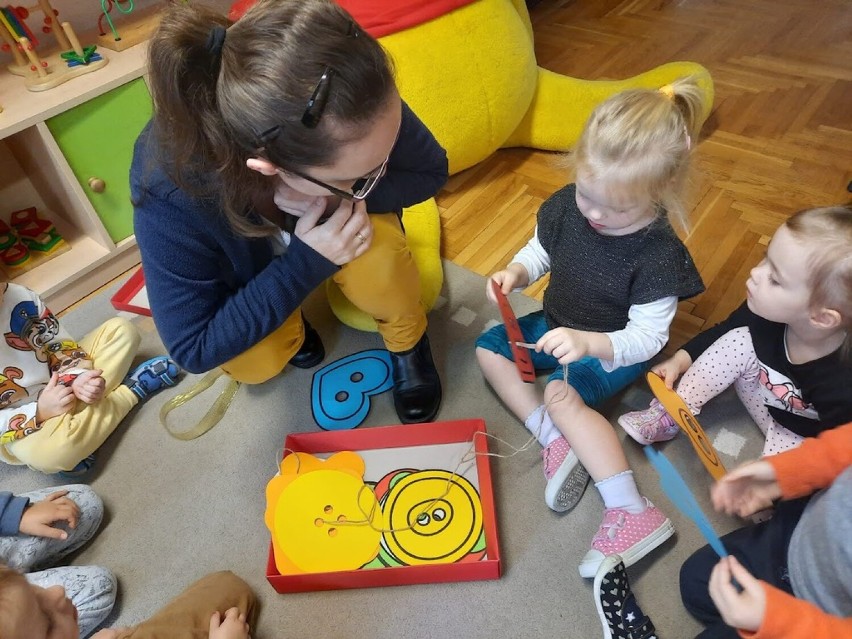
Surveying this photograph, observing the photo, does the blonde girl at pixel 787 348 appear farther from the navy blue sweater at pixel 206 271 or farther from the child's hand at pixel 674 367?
the navy blue sweater at pixel 206 271

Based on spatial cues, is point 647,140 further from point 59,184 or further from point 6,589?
point 59,184

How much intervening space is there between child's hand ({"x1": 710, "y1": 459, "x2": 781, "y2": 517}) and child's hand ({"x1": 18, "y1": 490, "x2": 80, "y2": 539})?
0.93 metres

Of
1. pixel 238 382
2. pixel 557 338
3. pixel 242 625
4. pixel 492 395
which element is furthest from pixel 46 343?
pixel 557 338

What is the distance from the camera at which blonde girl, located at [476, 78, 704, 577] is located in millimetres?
776

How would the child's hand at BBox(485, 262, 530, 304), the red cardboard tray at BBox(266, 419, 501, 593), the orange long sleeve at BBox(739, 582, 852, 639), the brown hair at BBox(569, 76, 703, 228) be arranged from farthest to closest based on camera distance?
1. the child's hand at BBox(485, 262, 530, 304)
2. the red cardboard tray at BBox(266, 419, 501, 593)
3. the brown hair at BBox(569, 76, 703, 228)
4. the orange long sleeve at BBox(739, 582, 852, 639)

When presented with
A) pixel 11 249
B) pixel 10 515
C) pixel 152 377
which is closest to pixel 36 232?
pixel 11 249

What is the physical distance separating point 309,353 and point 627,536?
0.66 m

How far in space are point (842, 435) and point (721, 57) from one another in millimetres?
1519

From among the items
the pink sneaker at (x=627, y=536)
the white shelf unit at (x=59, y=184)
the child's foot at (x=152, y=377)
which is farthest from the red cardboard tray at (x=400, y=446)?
the white shelf unit at (x=59, y=184)

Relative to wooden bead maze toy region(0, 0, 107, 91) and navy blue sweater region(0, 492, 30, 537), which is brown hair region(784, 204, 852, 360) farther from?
wooden bead maze toy region(0, 0, 107, 91)

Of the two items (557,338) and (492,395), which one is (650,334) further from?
(492,395)

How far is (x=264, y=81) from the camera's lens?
2.01 ft

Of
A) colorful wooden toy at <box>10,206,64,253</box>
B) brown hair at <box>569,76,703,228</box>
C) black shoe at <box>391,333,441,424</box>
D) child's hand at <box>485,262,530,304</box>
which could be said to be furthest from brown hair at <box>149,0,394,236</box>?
colorful wooden toy at <box>10,206,64,253</box>

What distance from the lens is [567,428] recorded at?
0.97 metres
